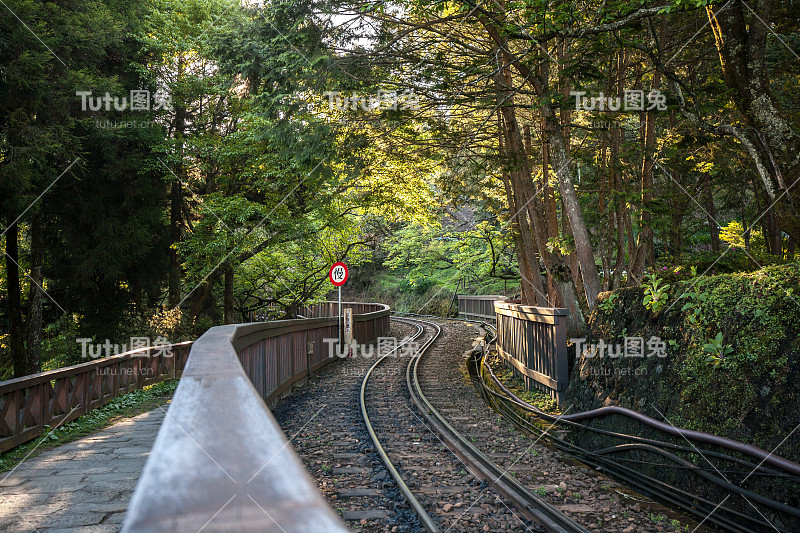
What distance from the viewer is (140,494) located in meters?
0.99

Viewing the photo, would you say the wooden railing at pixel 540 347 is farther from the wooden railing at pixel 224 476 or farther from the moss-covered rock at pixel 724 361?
the wooden railing at pixel 224 476

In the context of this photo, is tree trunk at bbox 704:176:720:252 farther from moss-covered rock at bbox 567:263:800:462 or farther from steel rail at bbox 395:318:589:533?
steel rail at bbox 395:318:589:533

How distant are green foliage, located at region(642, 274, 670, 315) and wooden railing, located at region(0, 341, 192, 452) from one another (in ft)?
27.0

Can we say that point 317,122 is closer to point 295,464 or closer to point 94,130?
point 94,130

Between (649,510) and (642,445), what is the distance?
110 centimetres

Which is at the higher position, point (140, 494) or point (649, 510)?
point (140, 494)

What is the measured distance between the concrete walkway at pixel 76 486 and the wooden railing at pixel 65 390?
0.64 m

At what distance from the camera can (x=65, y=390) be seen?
27.9 feet

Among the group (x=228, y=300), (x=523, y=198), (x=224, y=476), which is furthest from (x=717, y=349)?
(x=228, y=300)

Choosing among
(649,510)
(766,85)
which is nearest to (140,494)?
(649,510)

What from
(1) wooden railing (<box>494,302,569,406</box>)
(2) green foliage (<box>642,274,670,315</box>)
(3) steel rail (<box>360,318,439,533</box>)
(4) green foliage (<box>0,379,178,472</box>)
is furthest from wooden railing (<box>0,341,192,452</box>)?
(2) green foliage (<box>642,274,670,315</box>)

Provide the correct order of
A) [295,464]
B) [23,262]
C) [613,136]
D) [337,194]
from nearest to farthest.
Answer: [295,464] → [613,136] → [337,194] → [23,262]

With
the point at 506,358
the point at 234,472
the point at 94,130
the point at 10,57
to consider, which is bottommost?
the point at 506,358

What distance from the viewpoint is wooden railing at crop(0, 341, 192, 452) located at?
692 cm
